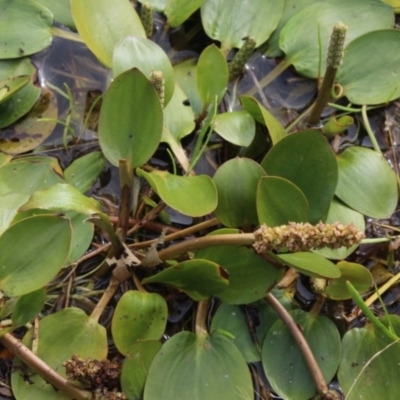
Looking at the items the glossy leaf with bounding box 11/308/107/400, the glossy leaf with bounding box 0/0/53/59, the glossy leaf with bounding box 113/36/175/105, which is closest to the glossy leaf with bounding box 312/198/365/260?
the glossy leaf with bounding box 113/36/175/105

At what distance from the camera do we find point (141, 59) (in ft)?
4.74

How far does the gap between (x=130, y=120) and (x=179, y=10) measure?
19.6 inches

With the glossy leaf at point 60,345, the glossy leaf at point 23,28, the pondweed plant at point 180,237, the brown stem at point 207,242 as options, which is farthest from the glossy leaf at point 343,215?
the glossy leaf at point 23,28

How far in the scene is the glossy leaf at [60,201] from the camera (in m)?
1.16

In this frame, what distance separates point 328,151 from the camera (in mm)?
1303

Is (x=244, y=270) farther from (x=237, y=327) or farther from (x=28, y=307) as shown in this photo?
(x=28, y=307)

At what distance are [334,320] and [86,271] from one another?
21.8 inches

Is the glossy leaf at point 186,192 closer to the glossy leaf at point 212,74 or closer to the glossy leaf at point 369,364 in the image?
the glossy leaf at point 212,74

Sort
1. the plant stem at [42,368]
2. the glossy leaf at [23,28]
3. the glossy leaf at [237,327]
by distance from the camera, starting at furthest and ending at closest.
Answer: the glossy leaf at [23,28]
the glossy leaf at [237,327]
the plant stem at [42,368]

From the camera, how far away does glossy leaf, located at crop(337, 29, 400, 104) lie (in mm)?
1621

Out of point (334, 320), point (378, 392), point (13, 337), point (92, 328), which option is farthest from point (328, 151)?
point (13, 337)

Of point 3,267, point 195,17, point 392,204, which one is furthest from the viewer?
point 195,17

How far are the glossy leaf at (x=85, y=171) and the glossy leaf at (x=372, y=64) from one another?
0.65 metres

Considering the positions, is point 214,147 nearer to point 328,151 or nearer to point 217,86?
point 217,86
